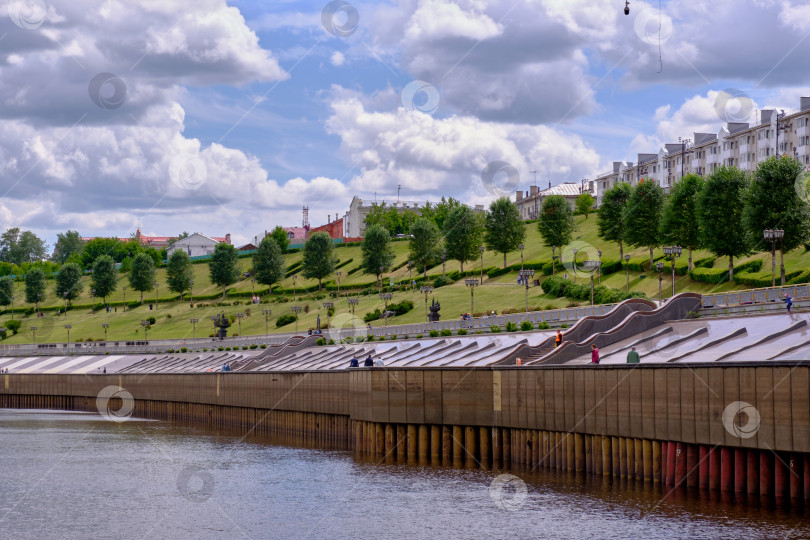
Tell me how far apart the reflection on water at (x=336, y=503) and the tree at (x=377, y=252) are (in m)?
131

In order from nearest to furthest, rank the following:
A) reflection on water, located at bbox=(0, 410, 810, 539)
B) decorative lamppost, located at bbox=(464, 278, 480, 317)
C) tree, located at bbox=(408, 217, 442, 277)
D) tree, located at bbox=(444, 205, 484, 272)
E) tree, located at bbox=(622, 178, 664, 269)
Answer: reflection on water, located at bbox=(0, 410, 810, 539) → decorative lamppost, located at bbox=(464, 278, 480, 317) → tree, located at bbox=(622, 178, 664, 269) → tree, located at bbox=(444, 205, 484, 272) → tree, located at bbox=(408, 217, 442, 277)

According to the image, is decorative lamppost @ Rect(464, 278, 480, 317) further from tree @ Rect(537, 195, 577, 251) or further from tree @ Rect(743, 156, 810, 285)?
tree @ Rect(537, 195, 577, 251)

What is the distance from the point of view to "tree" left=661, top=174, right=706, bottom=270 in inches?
4764

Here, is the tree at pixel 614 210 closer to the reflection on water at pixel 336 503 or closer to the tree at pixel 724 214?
the tree at pixel 724 214

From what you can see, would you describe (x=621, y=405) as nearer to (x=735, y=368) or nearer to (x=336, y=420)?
(x=735, y=368)

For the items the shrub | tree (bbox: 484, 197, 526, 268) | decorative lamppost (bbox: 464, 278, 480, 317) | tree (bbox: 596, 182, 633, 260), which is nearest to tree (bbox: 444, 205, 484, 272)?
tree (bbox: 484, 197, 526, 268)

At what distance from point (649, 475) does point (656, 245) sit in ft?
329

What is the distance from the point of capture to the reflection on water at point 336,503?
34.9 meters

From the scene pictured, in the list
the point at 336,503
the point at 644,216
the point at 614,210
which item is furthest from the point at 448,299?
the point at 336,503

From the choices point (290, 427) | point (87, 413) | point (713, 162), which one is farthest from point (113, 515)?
point (713, 162)

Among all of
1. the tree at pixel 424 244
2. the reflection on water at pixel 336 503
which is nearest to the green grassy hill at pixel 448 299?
the tree at pixel 424 244

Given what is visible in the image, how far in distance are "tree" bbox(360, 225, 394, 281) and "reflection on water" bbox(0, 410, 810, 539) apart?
131 m

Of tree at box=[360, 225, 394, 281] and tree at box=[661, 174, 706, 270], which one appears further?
tree at box=[360, 225, 394, 281]

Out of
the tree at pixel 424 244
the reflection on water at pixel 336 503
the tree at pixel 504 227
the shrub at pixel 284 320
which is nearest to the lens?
the reflection on water at pixel 336 503
